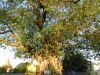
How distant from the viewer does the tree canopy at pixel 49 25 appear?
63.0 ft

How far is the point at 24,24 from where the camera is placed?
20.6 m

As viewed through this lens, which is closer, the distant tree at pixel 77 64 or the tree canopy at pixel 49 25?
the tree canopy at pixel 49 25

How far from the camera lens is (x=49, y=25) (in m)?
20.2

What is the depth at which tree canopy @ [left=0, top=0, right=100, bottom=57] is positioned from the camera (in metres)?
19.2

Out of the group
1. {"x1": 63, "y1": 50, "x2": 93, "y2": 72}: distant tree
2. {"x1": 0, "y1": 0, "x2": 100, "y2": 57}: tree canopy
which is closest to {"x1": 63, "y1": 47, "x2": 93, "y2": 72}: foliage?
{"x1": 63, "y1": 50, "x2": 93, "y2": 72}: distant tree

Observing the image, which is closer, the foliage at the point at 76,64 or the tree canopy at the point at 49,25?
the tree canopy at the point at 49,25

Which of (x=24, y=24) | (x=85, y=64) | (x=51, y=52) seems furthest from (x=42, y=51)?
(x=85, y=64)

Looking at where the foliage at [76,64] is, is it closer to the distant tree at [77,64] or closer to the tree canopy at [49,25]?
the distant tree at [77,64]

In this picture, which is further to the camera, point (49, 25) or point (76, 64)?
point (76, 64)

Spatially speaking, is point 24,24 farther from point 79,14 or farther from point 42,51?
point 79,14

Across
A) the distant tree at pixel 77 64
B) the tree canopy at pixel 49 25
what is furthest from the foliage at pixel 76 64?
the tree canopy at pixel 49 25

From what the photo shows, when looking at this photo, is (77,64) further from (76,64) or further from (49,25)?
(49,25)

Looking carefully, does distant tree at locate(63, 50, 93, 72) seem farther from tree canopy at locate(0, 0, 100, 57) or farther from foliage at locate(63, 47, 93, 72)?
tree canopy at locate(0, 0, 100, 57)

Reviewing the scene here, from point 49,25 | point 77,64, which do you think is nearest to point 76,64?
point 77,64
